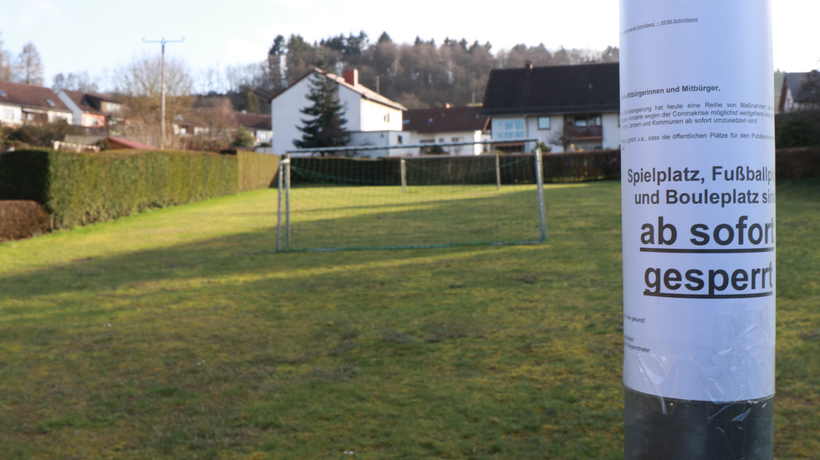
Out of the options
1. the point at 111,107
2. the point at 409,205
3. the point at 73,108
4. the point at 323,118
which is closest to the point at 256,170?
the point at 409,205

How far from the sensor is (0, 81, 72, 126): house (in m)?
65.4

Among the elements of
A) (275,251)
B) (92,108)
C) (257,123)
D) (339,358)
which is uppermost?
(92,108)

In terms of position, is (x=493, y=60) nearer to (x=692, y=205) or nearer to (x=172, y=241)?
(x=172, y=241)

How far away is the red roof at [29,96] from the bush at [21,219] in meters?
62.7

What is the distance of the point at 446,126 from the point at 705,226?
71185 mm

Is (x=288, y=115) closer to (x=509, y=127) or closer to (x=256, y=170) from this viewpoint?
(x=509, y=127)

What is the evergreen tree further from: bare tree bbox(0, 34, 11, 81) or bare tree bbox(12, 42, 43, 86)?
bare tree bbox(12, 42, 43, 86)

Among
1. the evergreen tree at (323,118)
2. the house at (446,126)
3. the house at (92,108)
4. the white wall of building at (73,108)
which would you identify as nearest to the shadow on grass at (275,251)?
the evergreen tree at (323,118)

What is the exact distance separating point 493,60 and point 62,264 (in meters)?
87.2

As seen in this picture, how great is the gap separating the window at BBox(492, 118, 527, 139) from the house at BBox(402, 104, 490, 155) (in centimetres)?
1511

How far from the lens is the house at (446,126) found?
→ 231 ft

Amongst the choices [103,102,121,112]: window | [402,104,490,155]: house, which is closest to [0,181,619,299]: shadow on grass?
[402,104,490,155]: house

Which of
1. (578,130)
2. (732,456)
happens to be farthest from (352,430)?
(578,130)

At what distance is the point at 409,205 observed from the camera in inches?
849
